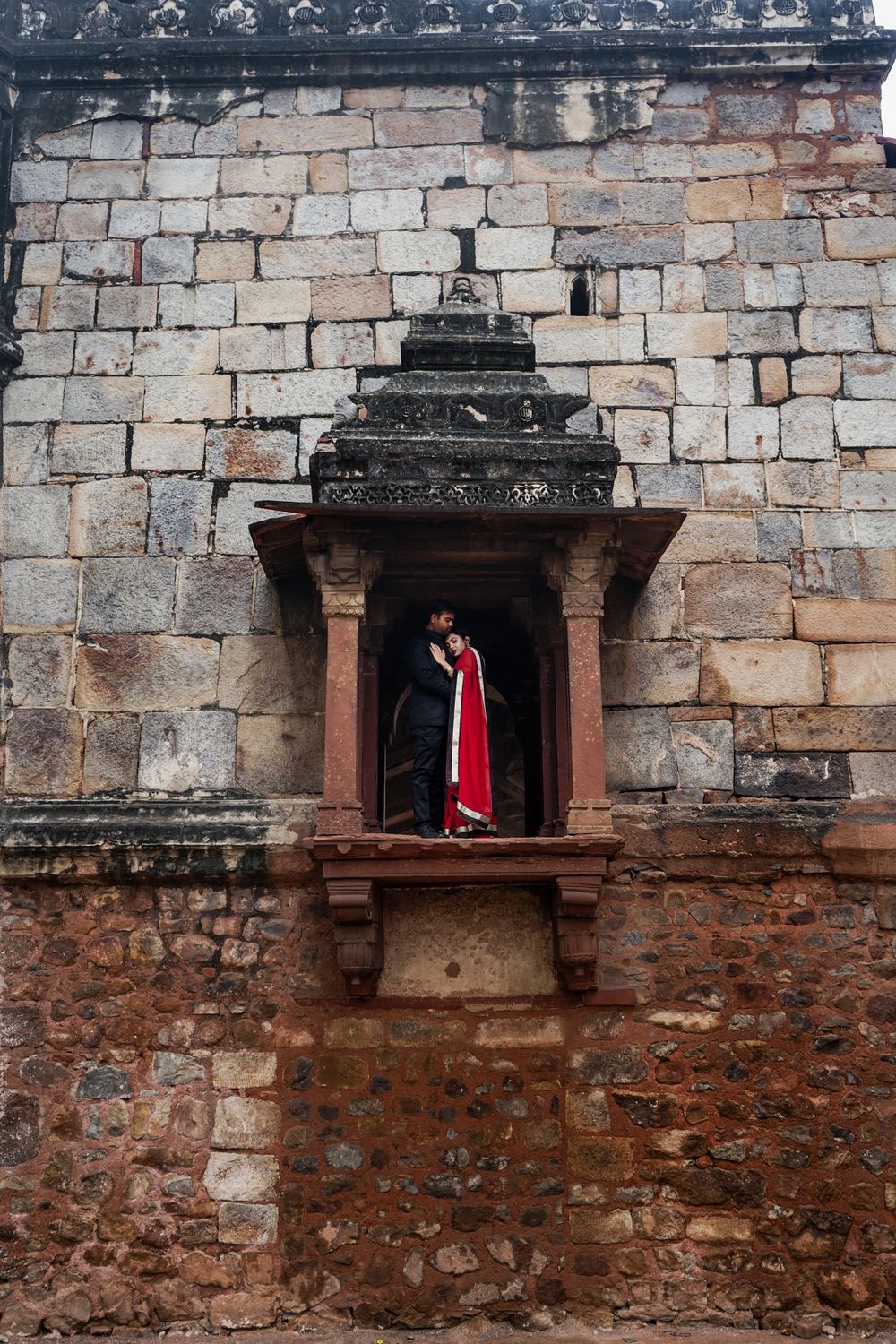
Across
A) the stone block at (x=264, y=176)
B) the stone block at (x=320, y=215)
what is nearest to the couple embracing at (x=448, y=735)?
the stone block at (x=320, y=215)

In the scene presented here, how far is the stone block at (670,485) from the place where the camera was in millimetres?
7691

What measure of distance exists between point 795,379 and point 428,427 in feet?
6.79

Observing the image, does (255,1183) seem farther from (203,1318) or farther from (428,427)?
(428,427)

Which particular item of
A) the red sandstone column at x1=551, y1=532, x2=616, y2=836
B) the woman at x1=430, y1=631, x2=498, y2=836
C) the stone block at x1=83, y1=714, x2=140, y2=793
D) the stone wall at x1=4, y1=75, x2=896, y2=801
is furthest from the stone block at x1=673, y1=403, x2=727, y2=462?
the stone block at x1=83, y1=714, x2=140, y2=793

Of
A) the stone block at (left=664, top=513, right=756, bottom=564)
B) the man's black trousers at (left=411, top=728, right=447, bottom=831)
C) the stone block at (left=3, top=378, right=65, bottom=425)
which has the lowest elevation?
the man's black trousers at (left=411, top=728, right=447, bottom=831)

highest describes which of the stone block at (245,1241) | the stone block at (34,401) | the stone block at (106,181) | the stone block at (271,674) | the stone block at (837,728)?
the stone block at (106,181)

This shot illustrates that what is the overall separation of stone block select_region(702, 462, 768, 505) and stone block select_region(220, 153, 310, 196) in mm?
2783

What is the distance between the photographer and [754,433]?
7.79 m

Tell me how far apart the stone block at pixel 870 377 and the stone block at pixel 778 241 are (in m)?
0.64

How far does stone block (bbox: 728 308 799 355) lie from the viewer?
7.93 meters

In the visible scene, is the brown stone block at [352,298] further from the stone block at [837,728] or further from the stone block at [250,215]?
the stone block at [837,728]

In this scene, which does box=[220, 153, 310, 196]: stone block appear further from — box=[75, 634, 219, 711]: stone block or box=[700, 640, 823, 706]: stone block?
box=[700, 640, 823, 706]: stone block

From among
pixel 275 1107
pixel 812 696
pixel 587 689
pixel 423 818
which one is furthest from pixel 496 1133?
pixel 812 696

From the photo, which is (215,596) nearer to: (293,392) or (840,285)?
(293,392)
